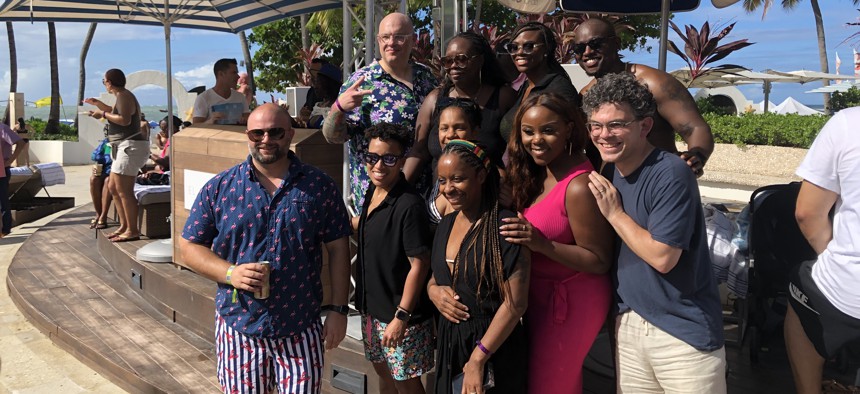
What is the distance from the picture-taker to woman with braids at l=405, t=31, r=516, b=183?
2.96 metres

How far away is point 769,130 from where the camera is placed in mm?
15641

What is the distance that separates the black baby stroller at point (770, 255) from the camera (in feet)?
11.2

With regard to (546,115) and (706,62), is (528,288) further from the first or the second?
(706,62)

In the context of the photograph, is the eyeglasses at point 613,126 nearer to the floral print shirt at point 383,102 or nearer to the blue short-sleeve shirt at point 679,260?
the blue short-sleeve shirt at point 679,260

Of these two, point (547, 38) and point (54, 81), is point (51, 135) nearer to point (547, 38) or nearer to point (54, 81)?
point (54, 81)

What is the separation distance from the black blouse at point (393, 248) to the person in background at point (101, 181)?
571cm

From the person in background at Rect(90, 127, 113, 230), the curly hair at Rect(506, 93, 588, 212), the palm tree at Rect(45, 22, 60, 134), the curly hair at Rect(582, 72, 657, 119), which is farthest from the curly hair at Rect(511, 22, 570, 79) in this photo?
the palm tree at Rect(45, 22, 60, 134)

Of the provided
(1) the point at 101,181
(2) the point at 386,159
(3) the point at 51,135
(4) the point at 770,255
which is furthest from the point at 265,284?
(3) the point at 51,135

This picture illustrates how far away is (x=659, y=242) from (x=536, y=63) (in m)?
1.13

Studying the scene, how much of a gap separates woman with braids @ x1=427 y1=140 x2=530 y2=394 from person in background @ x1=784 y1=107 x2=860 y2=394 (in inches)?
41.4

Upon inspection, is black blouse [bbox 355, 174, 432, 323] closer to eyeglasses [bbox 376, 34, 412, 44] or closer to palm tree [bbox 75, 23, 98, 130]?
eyeglasses [bbox 376, 34, 412, 44]

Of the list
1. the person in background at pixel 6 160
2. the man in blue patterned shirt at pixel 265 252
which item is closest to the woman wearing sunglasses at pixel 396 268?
the man in blue patterned shirt at pixel 265 252

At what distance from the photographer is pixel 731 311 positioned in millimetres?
4449

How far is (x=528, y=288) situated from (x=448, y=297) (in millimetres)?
302
